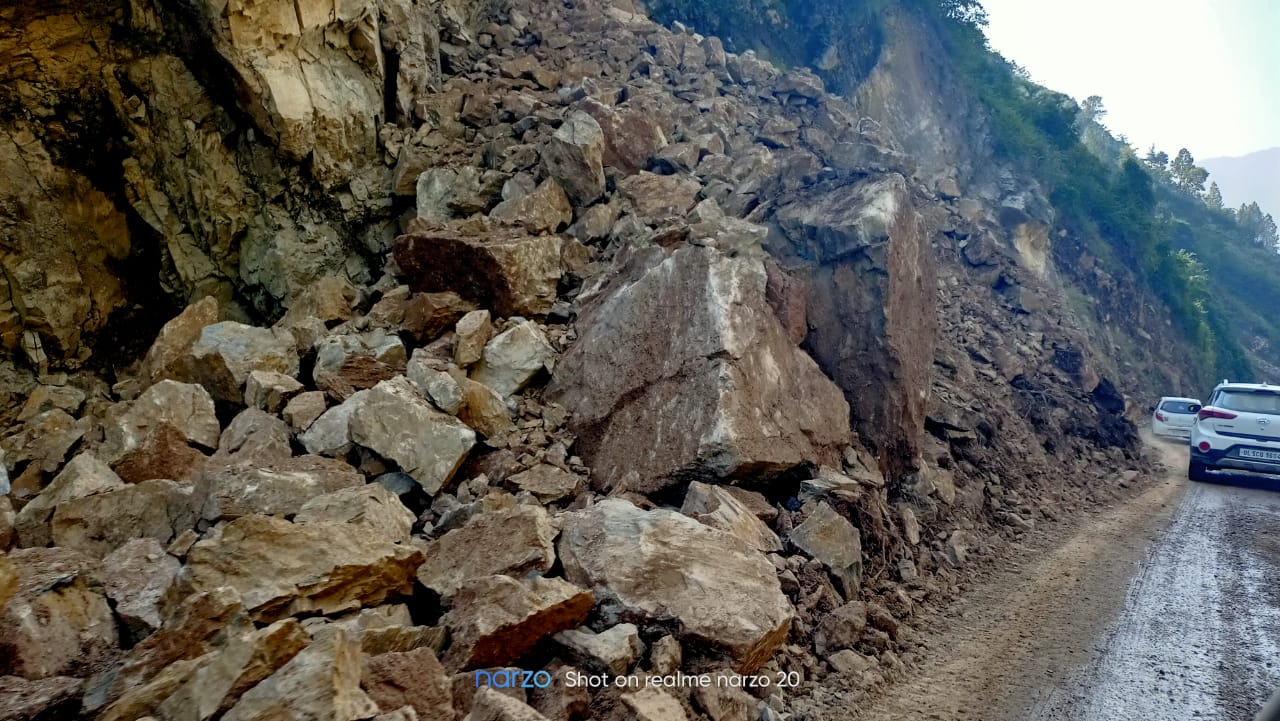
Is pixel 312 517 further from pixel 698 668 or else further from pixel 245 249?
pixel 245 249

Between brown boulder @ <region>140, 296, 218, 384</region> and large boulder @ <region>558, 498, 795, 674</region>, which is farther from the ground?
brown boulder @ <region>140, 296, 218, 384</region>

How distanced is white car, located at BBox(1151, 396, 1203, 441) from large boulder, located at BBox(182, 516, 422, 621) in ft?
57.3

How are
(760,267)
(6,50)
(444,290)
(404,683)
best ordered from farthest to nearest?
(6,50)
(444,290)
(760,267)
(404,683)

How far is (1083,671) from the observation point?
4.64m

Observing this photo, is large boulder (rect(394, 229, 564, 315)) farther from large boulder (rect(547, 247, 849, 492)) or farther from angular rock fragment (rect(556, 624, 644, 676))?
angular rock fragment (rect(556, 624, 644, 676))

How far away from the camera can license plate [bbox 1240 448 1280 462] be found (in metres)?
9.77

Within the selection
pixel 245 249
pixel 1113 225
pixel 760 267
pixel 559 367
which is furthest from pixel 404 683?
pixel 1113 225

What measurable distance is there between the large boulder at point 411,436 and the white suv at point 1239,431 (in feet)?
36.0

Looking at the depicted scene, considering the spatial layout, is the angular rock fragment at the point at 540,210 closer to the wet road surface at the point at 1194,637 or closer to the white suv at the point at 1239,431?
the wet road surface at the point at 1194,637

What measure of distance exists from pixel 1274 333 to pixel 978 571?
149ft

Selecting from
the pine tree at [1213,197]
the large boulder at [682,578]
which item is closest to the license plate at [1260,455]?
the large boulder at [682,578]

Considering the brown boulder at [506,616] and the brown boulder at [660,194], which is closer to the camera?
the brown boulder at [506,616]

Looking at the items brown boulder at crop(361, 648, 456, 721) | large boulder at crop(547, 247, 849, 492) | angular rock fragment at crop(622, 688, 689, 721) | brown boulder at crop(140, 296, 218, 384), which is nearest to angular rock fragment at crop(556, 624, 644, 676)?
angular rock fragment at crop(622, 688, 689, 721)
